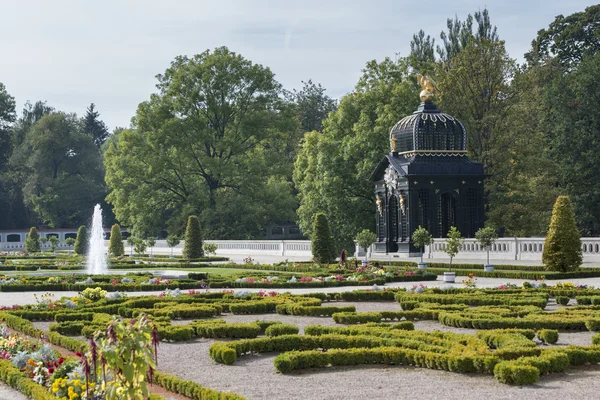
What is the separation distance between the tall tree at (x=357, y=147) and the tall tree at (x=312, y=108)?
36066 mm

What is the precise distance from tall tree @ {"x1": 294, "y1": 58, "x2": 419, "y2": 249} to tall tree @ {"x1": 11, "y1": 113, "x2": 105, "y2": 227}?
44735mm

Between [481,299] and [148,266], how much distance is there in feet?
80.2

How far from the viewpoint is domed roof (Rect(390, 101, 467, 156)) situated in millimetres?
42969

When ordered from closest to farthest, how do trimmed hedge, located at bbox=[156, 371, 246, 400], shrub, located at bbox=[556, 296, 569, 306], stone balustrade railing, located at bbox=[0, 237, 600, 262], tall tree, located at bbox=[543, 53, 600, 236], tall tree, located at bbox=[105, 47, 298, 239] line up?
trimmed hedge, located at bbox=[156, 371, 246, 400] < shrub, located at bbox=[556, 296, 569, 306] < stone balustrade railing, located at bbox=[0, 237, 600, 262] < tall tree, located at bbox=[543, 53, 600, 236] < tall tree, located at bbox=[105, 47, 298, 239]

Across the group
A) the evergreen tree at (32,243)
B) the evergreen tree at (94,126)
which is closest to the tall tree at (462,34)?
the evergreen tree at (32,243)

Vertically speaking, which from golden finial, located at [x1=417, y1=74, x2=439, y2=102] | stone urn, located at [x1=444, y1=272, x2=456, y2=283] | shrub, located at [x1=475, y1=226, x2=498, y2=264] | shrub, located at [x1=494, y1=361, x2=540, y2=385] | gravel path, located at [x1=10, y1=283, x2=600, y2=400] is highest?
golden finial, located at [x1=417, y1=74, x2=439, y2=102]

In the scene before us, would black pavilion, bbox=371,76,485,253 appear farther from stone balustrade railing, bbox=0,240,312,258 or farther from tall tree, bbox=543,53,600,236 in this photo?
tall tree, bbox=543,53,600,236

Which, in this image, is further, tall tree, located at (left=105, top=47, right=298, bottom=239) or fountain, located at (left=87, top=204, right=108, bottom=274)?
tall tree, located at (left=105, top=47, right=298, bottom=239)

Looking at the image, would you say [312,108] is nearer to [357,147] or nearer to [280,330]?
[357,147]

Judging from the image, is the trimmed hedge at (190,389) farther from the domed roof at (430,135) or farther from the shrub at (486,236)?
the domed roof at (430,135)

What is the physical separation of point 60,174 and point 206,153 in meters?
33.8

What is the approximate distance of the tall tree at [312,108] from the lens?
9125cm

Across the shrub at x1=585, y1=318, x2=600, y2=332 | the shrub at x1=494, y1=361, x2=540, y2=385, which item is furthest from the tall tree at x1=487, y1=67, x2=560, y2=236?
the shrub at x1=494, y1=361, x2=540, y2=385

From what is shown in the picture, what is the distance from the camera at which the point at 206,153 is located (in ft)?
224
